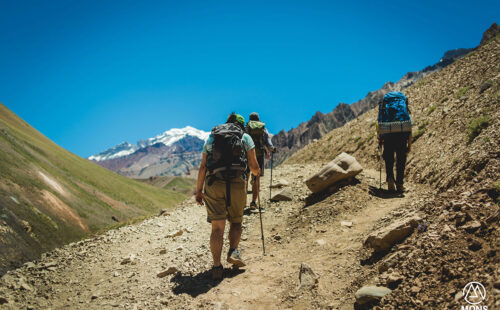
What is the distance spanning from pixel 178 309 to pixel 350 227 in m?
4.78

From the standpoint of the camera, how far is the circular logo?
3233 millimetres

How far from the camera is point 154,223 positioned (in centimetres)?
1255

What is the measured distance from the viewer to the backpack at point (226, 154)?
6.18 metres

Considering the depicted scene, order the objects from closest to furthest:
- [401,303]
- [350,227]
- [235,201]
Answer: [401,303] < [235,201] < [350,227]

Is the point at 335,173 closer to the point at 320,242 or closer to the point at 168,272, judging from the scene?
the point at 320,242

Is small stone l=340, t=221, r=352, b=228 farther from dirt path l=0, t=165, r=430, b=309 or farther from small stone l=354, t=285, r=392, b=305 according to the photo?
small stone l=354, t=285, r=392, b=305

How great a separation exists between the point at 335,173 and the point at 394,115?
2761 millimetres

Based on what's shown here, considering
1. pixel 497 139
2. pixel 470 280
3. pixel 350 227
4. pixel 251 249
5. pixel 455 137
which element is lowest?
pixel 470 280

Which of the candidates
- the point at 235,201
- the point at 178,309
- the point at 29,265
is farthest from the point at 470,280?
the point at 29,265

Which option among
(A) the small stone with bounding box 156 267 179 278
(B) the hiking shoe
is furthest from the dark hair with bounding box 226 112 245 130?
(A) the small stone with bounding box 156 267 179 278

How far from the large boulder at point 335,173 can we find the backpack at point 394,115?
148 cm

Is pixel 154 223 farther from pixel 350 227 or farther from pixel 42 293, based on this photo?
pixel 350 227

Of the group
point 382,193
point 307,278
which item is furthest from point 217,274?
point 382,193

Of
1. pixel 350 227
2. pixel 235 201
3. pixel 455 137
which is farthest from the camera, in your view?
→ pixel 455 137
